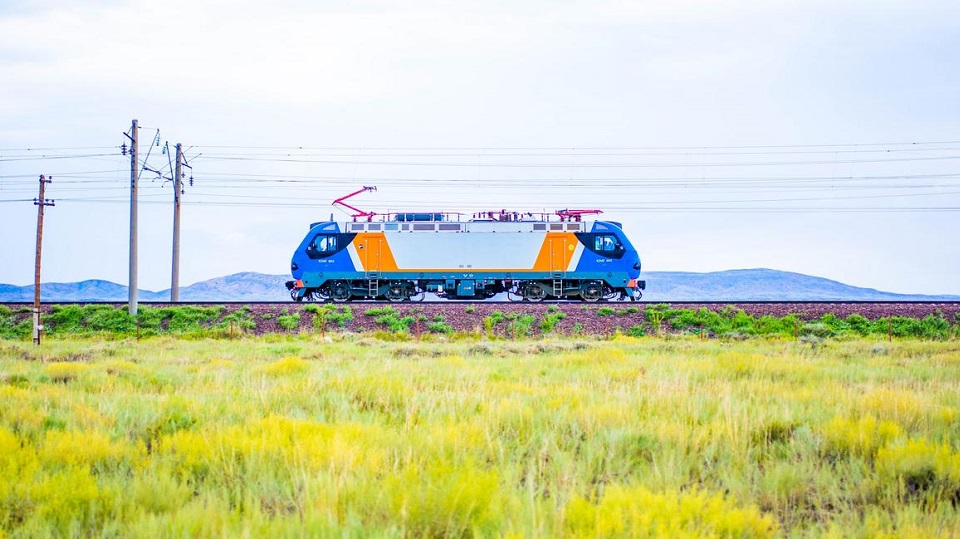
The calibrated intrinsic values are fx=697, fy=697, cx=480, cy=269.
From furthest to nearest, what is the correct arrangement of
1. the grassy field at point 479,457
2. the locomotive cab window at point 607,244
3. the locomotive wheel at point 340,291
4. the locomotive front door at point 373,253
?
the locomotive wheel at point 340,291 < the locomotive front door at point 373,253 < the locomotive cab window at point 607,244 < the grassy field at point 479,457

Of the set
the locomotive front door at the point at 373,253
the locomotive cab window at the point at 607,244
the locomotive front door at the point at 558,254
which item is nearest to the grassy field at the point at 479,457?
the locomotive front door at the point at 558,254

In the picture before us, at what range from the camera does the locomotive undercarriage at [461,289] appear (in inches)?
1332

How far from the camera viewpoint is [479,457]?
591 centimetres

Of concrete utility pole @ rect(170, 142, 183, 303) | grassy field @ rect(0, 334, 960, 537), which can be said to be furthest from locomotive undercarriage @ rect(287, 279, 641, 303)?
grassy field @ rect(0, 334, 960, 537)

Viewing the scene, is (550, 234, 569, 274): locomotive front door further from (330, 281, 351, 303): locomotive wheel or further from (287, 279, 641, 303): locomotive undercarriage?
(330, 281, 351, 303): locomotive wheel

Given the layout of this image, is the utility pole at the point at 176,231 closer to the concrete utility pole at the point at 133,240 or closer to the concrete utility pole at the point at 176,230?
the concrete utility pole at the point at 176,230

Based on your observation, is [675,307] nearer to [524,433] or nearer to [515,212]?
[515,212]

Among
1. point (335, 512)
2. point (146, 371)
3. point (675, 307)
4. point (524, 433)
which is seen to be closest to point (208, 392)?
point (146, 371)

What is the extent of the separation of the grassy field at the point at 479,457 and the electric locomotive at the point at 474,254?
22.3 meters

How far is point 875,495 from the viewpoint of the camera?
4.97 metres

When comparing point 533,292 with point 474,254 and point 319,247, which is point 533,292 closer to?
point 474,254

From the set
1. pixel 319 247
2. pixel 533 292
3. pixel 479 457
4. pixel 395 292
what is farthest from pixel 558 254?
pixel 479 457

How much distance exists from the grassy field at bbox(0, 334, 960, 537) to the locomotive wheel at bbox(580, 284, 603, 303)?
75.1 ft

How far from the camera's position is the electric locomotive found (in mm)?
33250
